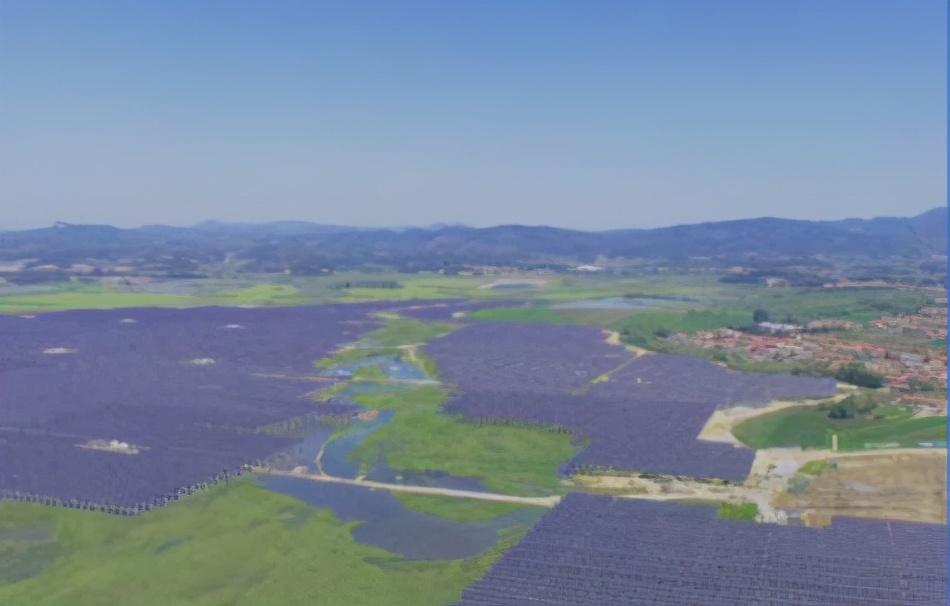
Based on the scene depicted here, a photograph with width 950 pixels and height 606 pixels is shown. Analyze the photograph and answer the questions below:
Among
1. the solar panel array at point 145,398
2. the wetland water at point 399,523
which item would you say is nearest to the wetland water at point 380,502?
the wetland water at point 399,523

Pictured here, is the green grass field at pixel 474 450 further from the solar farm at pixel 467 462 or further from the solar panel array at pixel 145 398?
the solar panel array at pixel 145 398

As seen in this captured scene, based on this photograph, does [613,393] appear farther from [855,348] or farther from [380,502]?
[855,348]

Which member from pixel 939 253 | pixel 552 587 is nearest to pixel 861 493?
pixel 552 587

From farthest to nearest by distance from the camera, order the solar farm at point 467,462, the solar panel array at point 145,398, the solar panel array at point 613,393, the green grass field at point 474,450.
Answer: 1. the solar panel array at point 613,393
2. the green grass field at point 474,450
3. the solar panel array at point 145,398
4. the solar farm at point 467,462

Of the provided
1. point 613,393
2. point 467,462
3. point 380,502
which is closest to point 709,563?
point 380,502

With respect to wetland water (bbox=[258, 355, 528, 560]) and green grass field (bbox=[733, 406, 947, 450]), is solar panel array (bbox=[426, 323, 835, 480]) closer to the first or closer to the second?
green grass field (bbox=[733, 406, 947, 450])

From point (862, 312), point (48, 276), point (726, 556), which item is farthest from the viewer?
point (48, 276)

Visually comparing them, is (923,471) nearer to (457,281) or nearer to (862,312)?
(862,312)
